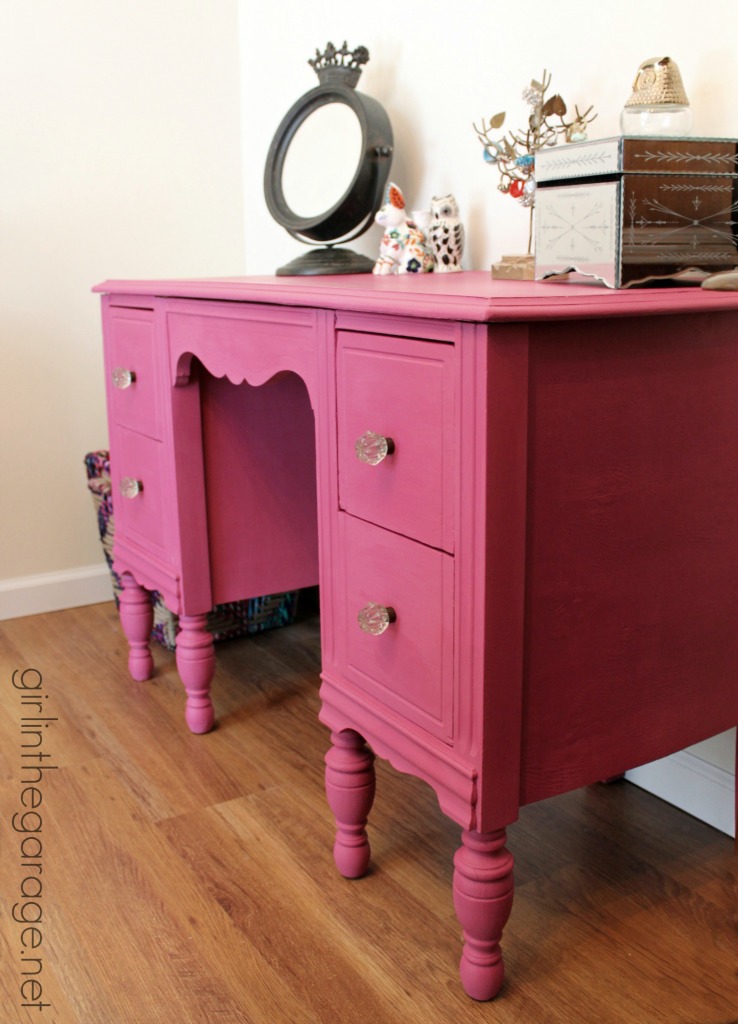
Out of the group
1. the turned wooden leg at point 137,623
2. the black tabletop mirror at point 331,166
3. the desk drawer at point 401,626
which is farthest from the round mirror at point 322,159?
the desk drawer at point 401,626

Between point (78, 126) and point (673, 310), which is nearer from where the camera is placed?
point (673, 310)

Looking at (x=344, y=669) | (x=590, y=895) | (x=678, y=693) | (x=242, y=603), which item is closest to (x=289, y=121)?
(x=242, y=603)

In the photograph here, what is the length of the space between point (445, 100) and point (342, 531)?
99 cm

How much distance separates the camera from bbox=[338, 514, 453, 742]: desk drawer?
1111mm

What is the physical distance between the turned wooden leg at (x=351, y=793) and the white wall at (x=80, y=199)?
51.9 inches

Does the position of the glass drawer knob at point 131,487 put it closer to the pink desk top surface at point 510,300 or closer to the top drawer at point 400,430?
the pink desk top surface at point 510,300

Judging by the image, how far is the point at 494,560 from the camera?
1.02m

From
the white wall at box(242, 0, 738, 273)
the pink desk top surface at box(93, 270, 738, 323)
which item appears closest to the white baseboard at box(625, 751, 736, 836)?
the pink desk top surface at box(93, 270, 738, 323)

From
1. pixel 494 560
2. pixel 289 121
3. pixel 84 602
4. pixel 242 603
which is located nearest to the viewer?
pixel 494 560

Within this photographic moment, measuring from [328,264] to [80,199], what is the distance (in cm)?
83

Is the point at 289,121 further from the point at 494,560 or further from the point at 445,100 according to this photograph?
the point at 494,560

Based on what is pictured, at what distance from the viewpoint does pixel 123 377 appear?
1.87m

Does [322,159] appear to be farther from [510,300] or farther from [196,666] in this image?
[510,300]

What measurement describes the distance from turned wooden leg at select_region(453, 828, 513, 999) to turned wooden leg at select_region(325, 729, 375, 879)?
0.24 metres
